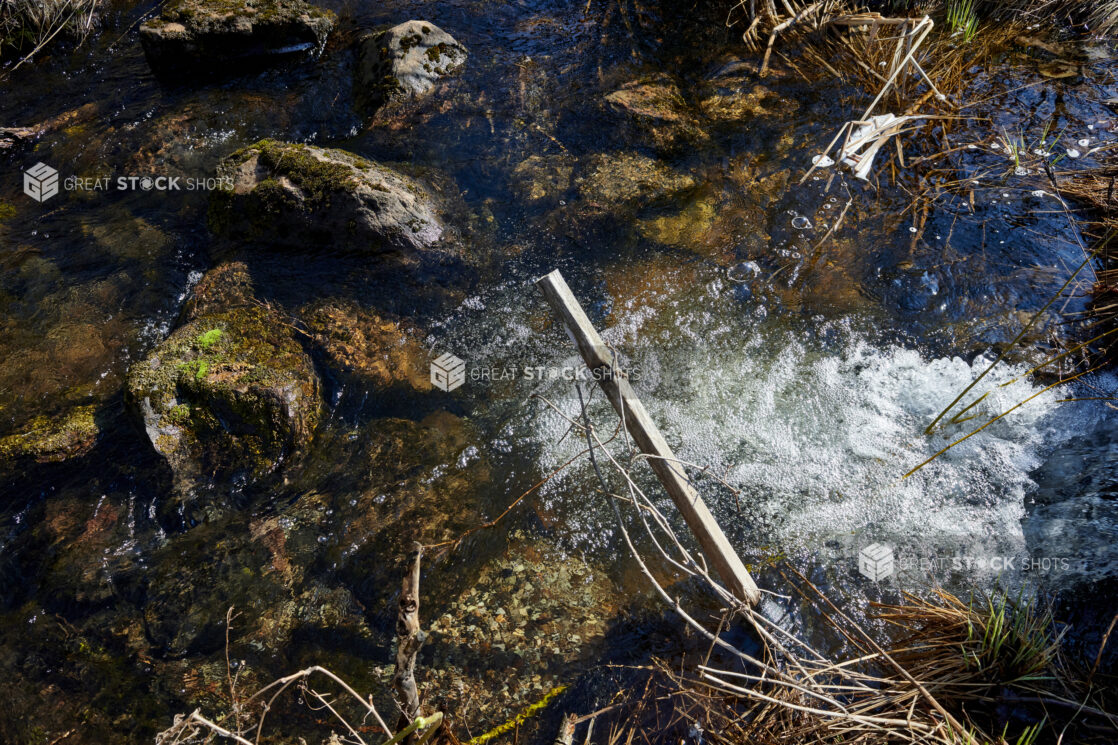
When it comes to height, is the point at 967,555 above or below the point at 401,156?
below

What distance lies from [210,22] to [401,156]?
2514mm

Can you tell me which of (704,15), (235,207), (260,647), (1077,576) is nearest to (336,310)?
(235,207)

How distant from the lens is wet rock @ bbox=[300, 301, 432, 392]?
4.11 metres

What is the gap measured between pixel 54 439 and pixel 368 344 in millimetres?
1883

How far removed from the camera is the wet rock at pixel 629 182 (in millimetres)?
4871

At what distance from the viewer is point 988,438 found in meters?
3.65

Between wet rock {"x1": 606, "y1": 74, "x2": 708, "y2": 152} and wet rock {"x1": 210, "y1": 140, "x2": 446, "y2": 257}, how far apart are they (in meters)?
1.93

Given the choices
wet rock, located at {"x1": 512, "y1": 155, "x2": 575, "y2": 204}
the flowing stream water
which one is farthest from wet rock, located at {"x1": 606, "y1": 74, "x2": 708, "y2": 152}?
wet rock, located at {"x1": 512, "y1": 155, "x2": 575, "y2": 204}

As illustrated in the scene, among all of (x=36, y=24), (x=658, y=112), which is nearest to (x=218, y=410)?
(x=658, y=112)

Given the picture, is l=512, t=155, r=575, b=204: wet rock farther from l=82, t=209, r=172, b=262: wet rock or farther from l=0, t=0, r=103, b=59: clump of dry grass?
l=0, t=0, r=103, b=59: clump of dry grass

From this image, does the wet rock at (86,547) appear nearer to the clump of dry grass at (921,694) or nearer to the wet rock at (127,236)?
the wet rock at (127,236)

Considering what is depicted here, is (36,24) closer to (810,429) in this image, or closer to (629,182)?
Answer: (629,182)

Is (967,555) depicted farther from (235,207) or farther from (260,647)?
(235,207)

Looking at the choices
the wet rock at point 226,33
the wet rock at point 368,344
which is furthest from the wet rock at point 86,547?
the wet rock at point 226,33
